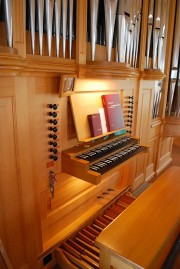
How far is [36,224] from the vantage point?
192 cm

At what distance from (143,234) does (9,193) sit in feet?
3.52

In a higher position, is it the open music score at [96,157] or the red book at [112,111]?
the red book at [112,111]

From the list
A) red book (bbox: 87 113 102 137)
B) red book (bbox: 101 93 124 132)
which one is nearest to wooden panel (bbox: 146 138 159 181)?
red book (bbox: 101 93 124 132)

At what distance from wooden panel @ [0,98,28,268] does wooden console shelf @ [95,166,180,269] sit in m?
0.68

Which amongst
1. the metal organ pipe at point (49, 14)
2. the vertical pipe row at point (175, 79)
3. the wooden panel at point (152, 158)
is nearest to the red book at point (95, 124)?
the metal organ pipe at point (49, 14)

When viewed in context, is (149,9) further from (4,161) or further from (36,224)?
(36,224)

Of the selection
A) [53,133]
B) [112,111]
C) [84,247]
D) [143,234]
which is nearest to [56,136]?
[53,133]

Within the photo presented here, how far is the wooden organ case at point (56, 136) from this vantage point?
1.51 meters

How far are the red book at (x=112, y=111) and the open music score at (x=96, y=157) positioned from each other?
0.17 meters

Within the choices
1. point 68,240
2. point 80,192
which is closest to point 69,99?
point 80,192

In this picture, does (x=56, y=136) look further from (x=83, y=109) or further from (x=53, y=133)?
(x=83, y=109)

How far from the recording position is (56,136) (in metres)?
1.99

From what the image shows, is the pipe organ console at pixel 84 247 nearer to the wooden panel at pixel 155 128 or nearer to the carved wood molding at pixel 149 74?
the wooden panel at pixel 155 128

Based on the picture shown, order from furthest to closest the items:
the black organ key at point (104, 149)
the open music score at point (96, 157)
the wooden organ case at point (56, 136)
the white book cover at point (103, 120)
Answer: the white book cover at point (103, 120) → the black organ key at point (104, 149) → the open music score at point (96, 157) → the wooden organ case at point (56, 136)
